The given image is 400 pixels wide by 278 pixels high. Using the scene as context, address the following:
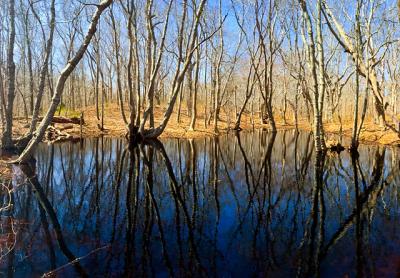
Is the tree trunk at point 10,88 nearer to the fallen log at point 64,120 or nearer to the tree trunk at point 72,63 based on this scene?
the tree trunk at point 72,63

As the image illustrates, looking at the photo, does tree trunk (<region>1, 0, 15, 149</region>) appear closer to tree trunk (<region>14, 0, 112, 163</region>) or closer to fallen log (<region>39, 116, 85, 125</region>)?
tree trunk (<region>14, 0, 112, 163</region>)

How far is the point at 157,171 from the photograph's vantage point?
11.7 m

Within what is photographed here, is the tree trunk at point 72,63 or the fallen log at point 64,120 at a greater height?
the tree trunk at point 72,63

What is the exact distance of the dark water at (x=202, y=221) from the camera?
473cm

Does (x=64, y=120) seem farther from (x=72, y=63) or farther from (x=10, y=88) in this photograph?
(x=72, y=63)

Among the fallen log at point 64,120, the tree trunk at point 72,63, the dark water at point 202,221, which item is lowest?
the dark water at point 202,221

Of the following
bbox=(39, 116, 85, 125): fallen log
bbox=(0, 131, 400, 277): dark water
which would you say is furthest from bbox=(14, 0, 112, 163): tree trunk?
bbox=(39, 116, 85, 125): fallen log

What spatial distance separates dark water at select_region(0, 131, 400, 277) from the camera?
4.73m

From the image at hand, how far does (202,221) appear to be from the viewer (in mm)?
6680

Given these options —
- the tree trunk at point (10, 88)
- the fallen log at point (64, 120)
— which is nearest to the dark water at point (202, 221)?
the tree trunk at point (10, 88)

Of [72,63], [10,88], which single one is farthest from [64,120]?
[72,63]

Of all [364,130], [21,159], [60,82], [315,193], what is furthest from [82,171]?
[364,130]

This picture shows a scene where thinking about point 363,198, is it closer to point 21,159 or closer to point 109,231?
point 109,231

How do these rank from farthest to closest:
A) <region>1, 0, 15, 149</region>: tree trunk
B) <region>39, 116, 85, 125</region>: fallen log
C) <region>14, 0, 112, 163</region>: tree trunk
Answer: <region>39, 116, 85, 125</region>: fallen log → <region>1, 0, 15, 149</region>: tree trunk → <region>14, 0, 112, 163</region>: tree trunk
